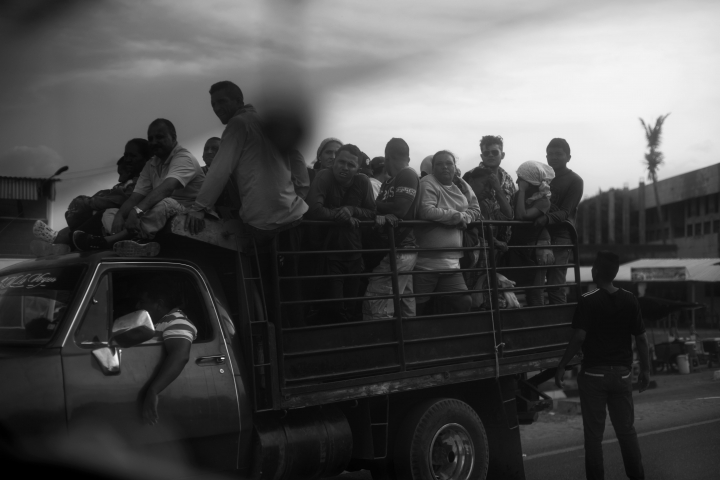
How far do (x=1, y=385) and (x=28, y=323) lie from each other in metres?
0.53

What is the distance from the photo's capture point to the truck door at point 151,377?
3.50 metres

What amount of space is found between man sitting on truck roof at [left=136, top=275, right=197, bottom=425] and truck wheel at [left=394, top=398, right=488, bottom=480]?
1.82 metres

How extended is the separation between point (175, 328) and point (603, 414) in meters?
3.49

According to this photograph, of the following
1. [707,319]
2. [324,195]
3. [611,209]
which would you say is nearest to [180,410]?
[324,195]

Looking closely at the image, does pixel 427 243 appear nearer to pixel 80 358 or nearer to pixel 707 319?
pixel 80 358

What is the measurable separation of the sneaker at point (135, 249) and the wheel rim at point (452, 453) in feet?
7.96

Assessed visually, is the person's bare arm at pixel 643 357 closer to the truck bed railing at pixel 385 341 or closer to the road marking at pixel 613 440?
the truck bed railing at pixel 385 341

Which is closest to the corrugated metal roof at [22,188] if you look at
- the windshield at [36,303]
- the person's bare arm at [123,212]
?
the windshield at [36,303]

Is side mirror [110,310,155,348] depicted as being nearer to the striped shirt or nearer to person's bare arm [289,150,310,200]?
the striped shirt

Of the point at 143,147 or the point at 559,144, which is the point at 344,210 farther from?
the point at 559,144

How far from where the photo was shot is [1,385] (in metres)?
3.26

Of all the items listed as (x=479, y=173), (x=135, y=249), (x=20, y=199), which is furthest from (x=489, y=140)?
(x=20, y=199)

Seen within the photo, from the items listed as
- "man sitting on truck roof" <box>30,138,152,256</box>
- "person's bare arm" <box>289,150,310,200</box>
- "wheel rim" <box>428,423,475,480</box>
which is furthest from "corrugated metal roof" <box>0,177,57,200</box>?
"wheel rim" <box>428,423,475,480</box>

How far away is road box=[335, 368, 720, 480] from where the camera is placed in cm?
648
